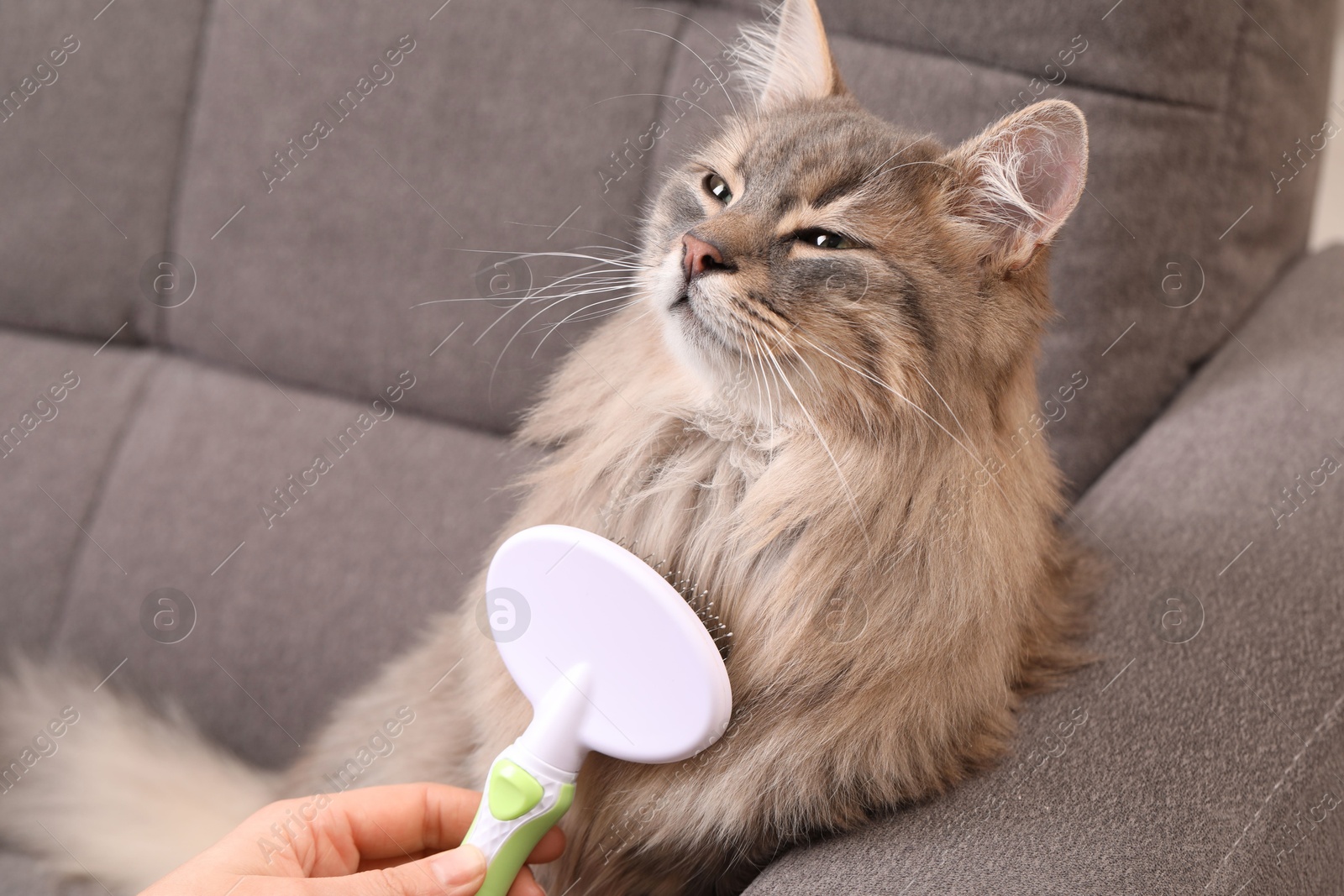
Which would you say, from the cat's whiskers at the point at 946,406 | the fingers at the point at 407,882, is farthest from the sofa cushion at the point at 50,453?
the cat's whiskers at the point at 946,406

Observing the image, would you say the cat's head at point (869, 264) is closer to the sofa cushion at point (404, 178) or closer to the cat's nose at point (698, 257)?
the cat's nose at point (698, 257)

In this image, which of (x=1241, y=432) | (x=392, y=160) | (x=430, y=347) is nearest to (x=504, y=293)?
(x=430, y=347)

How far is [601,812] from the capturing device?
40.2 inches

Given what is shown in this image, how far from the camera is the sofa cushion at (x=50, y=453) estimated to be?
182 cm

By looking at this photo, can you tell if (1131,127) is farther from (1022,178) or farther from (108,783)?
(108,783)

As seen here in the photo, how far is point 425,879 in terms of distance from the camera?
2.80 feet

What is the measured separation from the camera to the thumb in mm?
843

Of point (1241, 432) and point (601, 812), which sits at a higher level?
point (601, 812)

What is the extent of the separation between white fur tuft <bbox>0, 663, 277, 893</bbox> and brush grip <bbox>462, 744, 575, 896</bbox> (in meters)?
0.76

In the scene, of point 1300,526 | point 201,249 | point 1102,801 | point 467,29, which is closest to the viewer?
point 1102,801

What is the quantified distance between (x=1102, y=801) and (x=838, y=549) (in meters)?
0.37

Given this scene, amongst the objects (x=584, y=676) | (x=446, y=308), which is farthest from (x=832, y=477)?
(x=446, y=308)

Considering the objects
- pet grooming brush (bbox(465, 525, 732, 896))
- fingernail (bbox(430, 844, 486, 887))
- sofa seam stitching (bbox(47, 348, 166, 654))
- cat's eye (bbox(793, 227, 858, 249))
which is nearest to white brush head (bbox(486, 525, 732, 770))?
pet grooming brush (bbox(465, 525, 732, 896))

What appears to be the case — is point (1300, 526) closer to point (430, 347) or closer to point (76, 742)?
point (430, 347)
